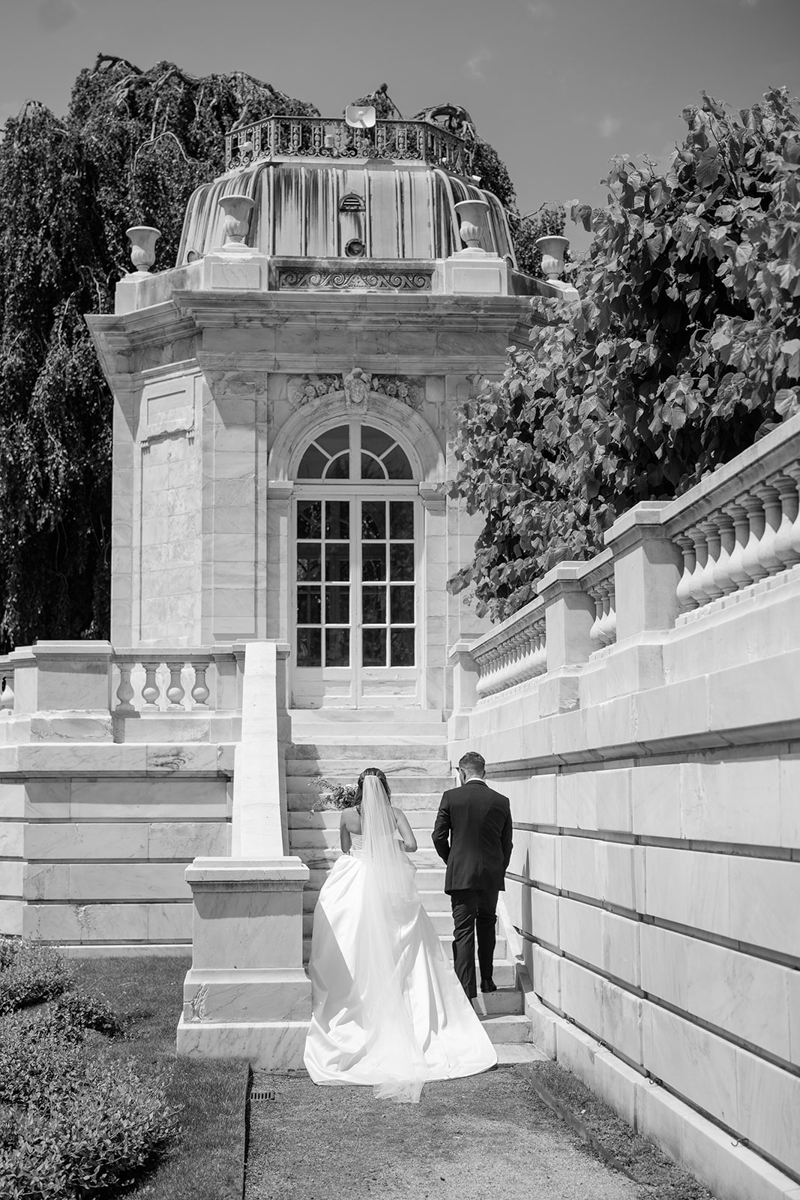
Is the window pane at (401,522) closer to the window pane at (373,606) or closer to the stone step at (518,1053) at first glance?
the window pane at (373,606)

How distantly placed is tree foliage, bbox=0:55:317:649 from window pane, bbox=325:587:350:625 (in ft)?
24.6

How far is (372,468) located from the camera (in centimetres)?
1723

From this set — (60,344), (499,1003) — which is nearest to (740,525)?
(499,1003)

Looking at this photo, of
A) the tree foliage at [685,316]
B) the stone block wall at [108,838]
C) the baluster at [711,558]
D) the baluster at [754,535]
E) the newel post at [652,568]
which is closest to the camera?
the baluster at [754,535]

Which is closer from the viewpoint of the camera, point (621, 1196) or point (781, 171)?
point (621, 1196)

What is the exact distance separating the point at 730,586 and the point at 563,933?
10.5 feet

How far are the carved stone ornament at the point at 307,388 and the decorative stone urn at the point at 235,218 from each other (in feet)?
5.99

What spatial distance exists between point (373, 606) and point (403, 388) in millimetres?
2639

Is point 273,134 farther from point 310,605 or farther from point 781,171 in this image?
point 781,171

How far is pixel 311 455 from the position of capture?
17.2 metres

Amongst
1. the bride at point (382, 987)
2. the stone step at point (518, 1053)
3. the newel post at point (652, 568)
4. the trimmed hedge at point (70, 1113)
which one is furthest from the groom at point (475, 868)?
the newel post at point (652, 568)

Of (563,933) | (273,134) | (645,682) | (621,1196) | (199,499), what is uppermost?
(273,134)

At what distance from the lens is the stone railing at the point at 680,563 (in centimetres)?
579

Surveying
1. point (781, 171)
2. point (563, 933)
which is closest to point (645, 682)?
point (563, 933)
